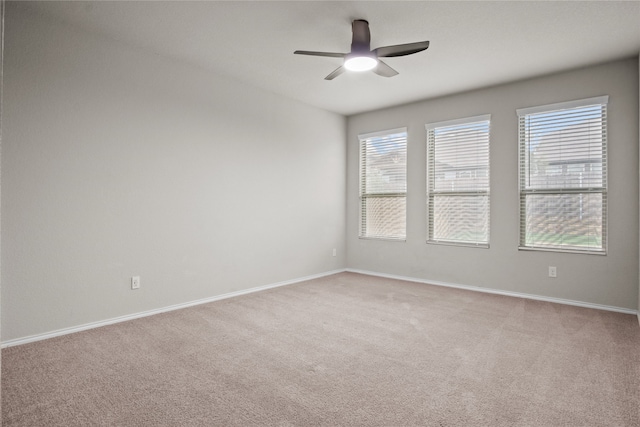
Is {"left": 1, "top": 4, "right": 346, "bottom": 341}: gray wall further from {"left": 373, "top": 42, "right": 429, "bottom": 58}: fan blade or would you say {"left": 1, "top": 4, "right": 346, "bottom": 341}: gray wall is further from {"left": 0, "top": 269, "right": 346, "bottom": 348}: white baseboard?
{"left": 373, "top": 42, "right": 429, "bottom": 58}: fan blade

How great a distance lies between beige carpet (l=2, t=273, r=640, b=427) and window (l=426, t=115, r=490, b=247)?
1383 mm

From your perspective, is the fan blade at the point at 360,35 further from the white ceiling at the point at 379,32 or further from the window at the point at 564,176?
the window at the point at 564,176

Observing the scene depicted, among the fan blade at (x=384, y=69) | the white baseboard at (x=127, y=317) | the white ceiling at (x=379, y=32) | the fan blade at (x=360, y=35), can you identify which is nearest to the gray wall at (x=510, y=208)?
the white ceiling at (x=379, y=32)

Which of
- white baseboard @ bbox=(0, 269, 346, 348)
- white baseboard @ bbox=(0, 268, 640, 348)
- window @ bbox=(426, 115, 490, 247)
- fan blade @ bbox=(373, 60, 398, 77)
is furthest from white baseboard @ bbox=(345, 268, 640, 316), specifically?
fan blade @ bbox=(373, 60, 398, 77)

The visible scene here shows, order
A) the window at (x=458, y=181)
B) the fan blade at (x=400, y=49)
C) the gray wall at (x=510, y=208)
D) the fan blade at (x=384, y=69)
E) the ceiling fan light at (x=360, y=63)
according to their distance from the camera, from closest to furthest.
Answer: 1. the fan blade at (x=400, y=49)
2. the ceiling fan light at (x=360, y=63)
3. the fan blade at (x=384, y=69)
4. the gray wall at (x=510, y=208)
5. the window at (x=458, y=181)

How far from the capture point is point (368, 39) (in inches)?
122

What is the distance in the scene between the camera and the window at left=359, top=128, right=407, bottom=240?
561cm

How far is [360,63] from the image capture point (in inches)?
123

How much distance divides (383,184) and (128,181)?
11.7 feet

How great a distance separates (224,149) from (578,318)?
407 cm

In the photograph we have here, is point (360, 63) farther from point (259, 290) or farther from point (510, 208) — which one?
point (259, 290)

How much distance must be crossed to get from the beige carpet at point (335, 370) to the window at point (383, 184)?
201 cm

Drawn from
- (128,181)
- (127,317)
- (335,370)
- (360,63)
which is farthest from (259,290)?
(360,63)

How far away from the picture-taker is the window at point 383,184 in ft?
18.4
